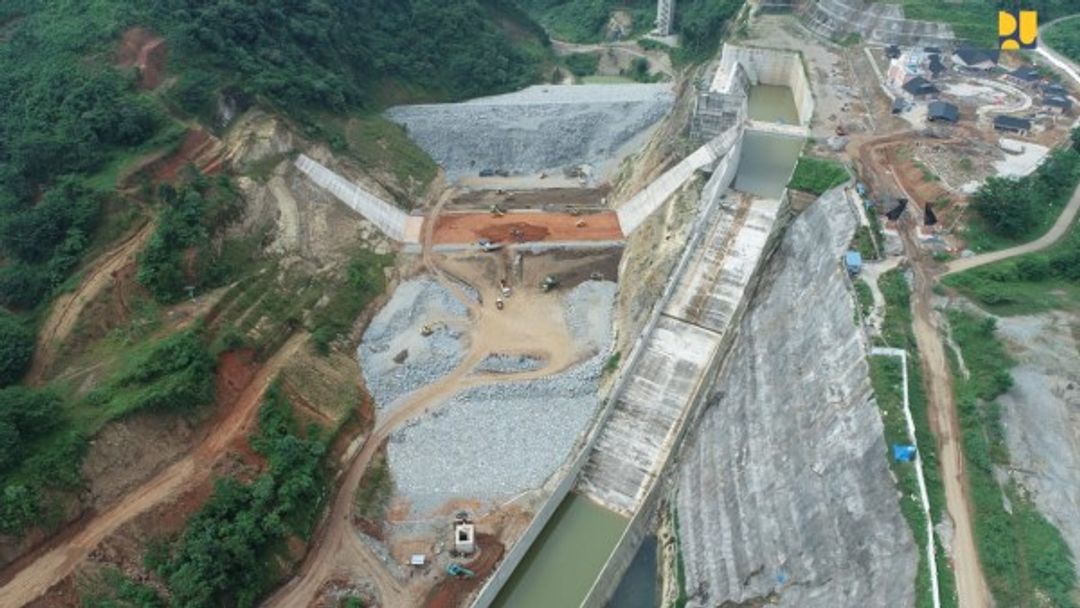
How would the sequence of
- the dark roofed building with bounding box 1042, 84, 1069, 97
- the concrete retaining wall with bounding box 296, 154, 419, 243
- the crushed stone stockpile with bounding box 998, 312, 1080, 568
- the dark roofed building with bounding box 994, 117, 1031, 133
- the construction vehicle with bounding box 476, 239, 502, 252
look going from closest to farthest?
the crushed stone stockpile with bounding box 998, 312, 1080, 568 → the dark roofed building with bounding box 994, 117, 1031, 133 → the construction vehicle with bounding box 476, 239, 502, 252 → the dark roofed building with bounding box 1042, 84, 1069, 97 → the concrete retaining wall with bounding box 296, 154, 419, 243

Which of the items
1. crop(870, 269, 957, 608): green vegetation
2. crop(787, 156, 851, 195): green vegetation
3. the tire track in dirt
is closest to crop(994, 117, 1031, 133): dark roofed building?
crop(787, 156, 851, 195): green vegetation

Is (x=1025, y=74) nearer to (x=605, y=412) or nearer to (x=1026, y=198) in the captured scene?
(x=1026, y=198)

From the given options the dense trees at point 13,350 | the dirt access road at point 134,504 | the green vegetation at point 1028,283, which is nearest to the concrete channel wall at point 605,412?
the dirt access road at point 134,504

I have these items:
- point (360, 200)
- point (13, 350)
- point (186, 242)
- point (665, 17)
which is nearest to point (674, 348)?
point (360, 200)

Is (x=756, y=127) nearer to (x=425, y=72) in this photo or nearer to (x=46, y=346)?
(x=425, y=72)

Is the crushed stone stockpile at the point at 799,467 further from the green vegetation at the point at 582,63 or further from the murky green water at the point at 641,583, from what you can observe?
the green vegetation at the point at 582,63

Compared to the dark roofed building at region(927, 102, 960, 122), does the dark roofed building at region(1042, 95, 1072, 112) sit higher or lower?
higher

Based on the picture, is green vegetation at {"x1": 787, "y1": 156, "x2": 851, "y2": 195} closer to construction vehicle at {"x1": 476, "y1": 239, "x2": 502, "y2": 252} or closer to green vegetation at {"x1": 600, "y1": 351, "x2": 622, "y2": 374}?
green vegetation at {"x1": 600, "y1": 351, "x2": 622, "y2": 374}
